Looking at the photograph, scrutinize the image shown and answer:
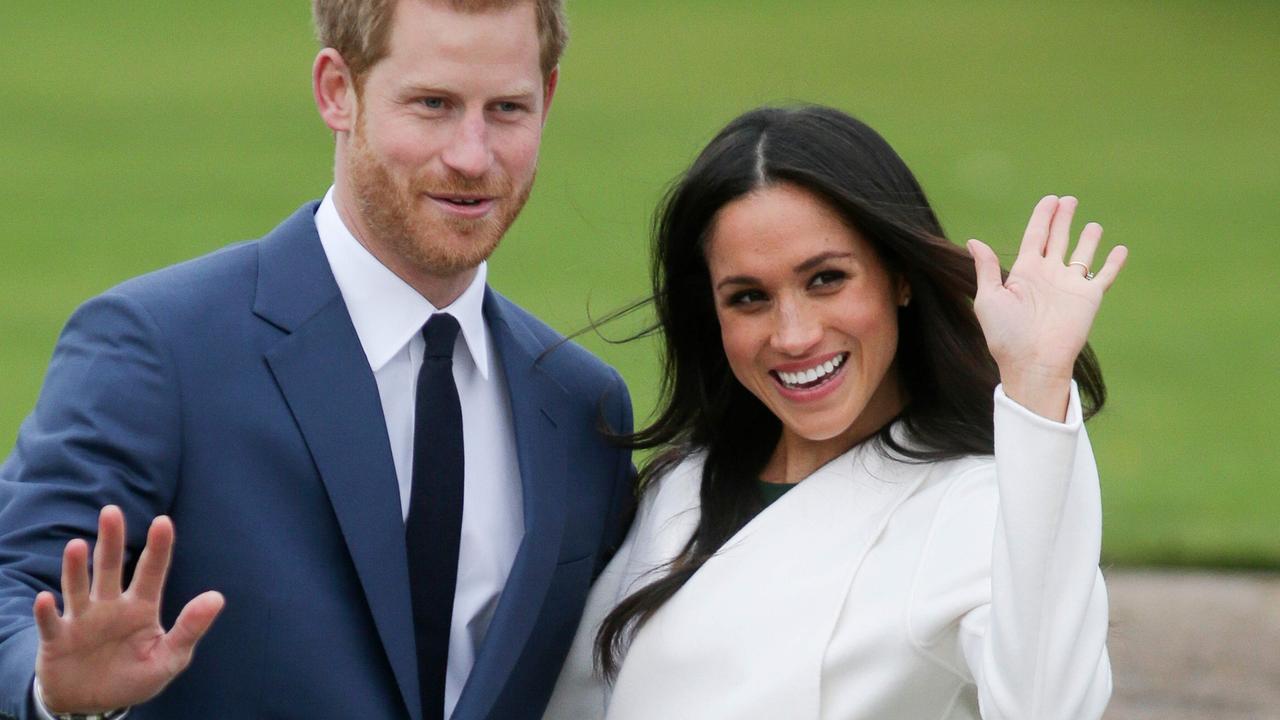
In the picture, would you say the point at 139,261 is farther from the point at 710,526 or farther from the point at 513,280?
the point at 710,526

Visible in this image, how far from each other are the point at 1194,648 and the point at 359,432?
4862 millimetres

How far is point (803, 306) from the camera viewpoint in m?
3.81

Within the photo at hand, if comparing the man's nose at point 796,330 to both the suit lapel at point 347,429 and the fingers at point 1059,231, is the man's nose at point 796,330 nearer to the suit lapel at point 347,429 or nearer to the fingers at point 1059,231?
the fingers at point 1059,231

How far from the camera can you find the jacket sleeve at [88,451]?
322 centimetres

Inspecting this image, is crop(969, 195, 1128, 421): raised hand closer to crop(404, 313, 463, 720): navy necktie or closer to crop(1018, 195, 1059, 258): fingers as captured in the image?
crop(1018, 195, 1059, 258): fingers

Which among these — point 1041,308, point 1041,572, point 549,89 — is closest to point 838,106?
point 549,89

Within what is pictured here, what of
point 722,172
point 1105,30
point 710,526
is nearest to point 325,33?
point 722,172

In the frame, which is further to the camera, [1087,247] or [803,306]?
[803,306]

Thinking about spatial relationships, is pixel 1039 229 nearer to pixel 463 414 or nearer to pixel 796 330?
pixel 796 330

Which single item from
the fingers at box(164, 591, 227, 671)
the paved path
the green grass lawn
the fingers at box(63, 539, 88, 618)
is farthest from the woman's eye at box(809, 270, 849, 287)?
the green grass lawn

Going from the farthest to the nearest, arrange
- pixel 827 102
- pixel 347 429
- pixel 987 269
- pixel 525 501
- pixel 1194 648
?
pixel 827 102 → pixel 1194 648 → pixel 525 501 → pixel 347 429 → pixel 987 269

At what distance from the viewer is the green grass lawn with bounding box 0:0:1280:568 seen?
1389cm

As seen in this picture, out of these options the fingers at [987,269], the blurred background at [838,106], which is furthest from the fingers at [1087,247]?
the blurred background at [838,106]

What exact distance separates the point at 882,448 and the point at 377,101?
3.77 ft
